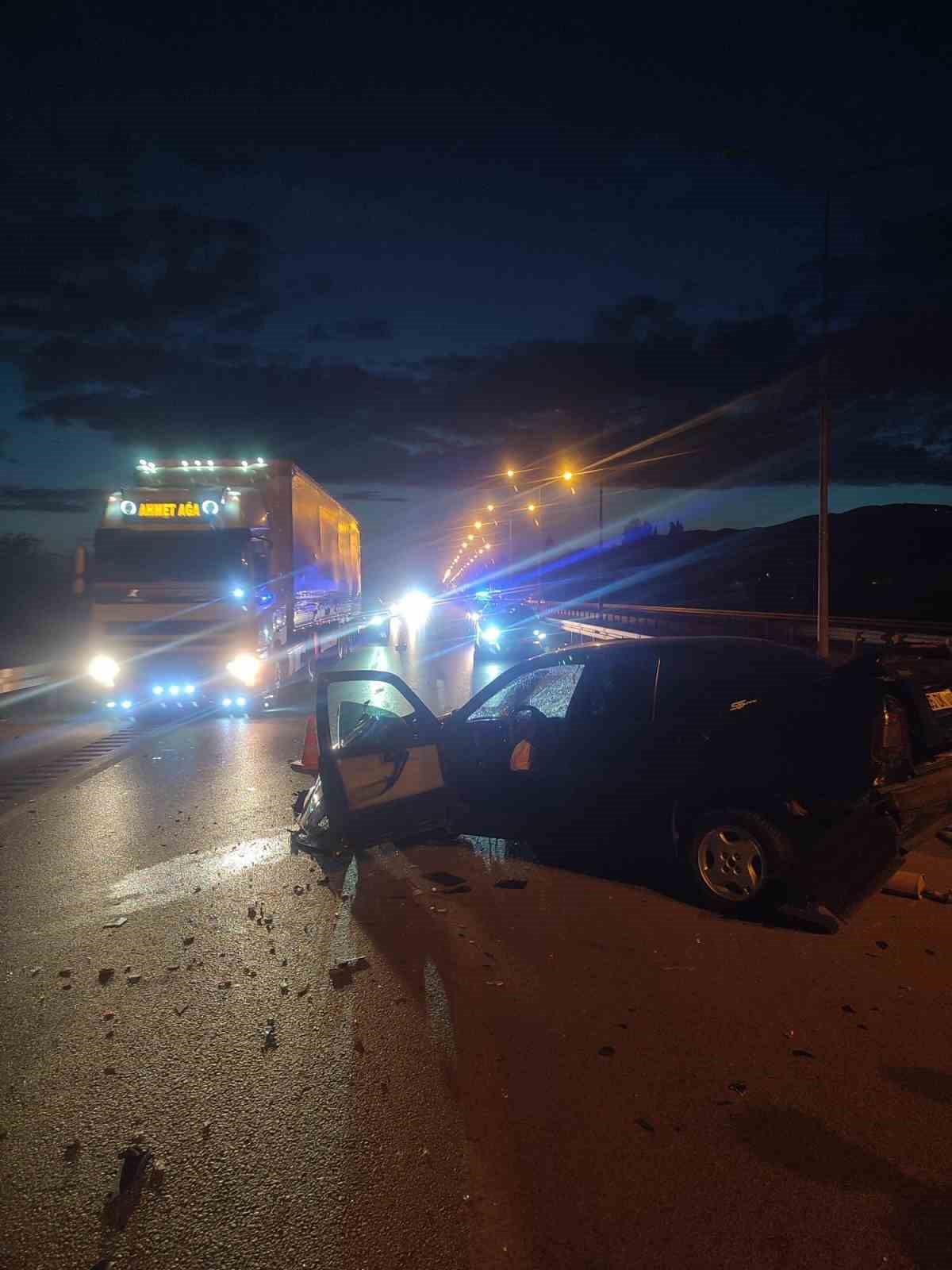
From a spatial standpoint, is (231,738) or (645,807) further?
(231,738)

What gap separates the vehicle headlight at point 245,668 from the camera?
15.1m

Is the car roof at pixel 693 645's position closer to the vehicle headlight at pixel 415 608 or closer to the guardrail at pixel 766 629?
the guardrail at pixel 766 629

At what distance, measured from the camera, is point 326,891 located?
6410mm

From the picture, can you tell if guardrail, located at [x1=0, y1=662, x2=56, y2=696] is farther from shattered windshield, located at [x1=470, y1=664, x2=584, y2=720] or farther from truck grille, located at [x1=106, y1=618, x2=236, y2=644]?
shattered windshield, located at [x1=470, y1=664, x2=584, y2=720]

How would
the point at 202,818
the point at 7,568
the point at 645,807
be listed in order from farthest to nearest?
the point at 7,568, the point at 202,818, the point at 645,807

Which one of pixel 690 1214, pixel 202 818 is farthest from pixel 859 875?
pixel 202 818

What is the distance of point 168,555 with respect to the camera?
Answer: 1530 cm

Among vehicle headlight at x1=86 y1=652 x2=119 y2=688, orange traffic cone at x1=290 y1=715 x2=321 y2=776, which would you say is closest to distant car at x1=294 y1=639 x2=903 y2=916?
orange traffic cone at x1=290 y1=715 x2=321 y2=776

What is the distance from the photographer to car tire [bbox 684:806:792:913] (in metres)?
5.57

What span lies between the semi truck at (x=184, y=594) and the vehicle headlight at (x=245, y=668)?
2 centimetres

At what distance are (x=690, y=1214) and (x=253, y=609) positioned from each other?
43.9 feet

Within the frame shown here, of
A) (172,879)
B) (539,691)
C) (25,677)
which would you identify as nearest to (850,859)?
(539,691)

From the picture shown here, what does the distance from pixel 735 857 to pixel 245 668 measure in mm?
10854

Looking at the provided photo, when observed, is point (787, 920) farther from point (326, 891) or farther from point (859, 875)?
point (326, 891)
